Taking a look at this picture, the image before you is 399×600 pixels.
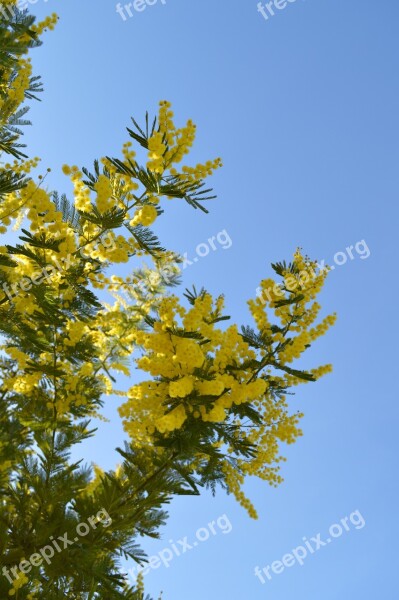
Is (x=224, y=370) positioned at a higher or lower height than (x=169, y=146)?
lower

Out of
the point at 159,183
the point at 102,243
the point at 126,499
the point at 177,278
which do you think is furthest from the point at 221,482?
the point at 177,278

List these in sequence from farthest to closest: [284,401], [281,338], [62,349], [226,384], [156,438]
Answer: [62,349] → [284,401] → [281,338] → [156,438] → [226,384]

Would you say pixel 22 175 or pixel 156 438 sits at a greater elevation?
pixel 22 175

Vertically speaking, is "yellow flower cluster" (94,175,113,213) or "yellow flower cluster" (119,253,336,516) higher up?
"yellow flower cluster" (94,175,113,213)

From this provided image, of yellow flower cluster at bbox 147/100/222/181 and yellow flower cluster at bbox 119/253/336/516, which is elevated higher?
yellow flower cluster at bbox 147/100/222/181

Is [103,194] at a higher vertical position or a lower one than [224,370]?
higher

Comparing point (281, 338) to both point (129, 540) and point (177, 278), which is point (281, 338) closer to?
point (129, 540)

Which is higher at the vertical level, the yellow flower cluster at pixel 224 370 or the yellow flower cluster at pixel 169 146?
the yellow flower cluster at pixel 169 146

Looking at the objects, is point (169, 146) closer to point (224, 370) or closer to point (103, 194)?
point (103, 194)

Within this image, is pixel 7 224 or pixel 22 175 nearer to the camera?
pixel 22 175

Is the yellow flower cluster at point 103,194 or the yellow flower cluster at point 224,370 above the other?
the yellow flower cluster at point 103,194

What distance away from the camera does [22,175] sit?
11.1 feet

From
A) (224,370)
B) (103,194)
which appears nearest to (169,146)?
(103,194)

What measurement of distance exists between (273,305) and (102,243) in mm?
1574
